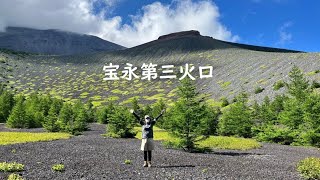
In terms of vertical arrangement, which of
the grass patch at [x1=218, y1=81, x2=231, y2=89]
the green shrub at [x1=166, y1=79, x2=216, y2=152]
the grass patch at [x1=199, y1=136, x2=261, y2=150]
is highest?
the grass patch at [x1=218, y1=81, x2=231, y2=89]

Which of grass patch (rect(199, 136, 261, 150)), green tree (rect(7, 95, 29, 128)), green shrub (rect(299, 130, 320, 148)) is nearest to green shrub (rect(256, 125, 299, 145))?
green shrub (rect(299, 130, 320, 148))

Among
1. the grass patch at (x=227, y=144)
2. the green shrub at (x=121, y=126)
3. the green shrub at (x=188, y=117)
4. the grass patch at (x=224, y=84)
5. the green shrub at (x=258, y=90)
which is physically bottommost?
the grass patch at (x=227, y=144)

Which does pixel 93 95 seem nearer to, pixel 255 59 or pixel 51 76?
pixel 51 76

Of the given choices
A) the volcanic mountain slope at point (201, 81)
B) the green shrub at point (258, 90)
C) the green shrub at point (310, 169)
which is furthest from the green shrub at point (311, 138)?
the green shrub at point (258, 90)

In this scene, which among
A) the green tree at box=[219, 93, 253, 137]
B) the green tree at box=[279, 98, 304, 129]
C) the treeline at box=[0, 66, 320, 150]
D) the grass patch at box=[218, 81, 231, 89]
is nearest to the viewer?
the treeline at box=[0, 66, 320, 150]

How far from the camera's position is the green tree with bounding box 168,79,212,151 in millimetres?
32344

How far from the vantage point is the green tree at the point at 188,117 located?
32.3m

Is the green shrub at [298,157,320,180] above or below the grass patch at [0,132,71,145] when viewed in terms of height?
above

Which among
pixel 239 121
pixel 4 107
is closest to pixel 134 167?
pixel 239 121

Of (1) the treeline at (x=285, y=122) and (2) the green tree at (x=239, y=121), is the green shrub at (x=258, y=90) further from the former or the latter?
(2) the green tree at (x=239, y=121)

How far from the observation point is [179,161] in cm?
2483

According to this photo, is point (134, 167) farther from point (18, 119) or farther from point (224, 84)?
point (224, 84)

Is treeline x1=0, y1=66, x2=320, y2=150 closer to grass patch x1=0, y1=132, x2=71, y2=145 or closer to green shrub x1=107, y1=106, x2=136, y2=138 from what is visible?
green shrub x1=107, y1=106, x2=136, y2=138

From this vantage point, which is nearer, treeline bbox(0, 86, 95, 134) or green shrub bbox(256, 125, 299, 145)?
green shrub bbox(256, 125, 299, 145)
